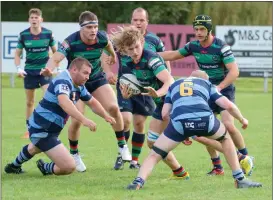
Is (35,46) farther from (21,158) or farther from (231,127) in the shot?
(231,127)

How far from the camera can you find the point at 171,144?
874cm

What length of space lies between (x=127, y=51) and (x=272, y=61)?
18402mm

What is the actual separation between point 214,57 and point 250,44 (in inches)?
706

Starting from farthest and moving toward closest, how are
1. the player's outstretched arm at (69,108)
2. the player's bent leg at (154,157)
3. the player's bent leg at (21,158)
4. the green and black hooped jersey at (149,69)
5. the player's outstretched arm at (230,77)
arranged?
the player's outstretched arm at (230,77)
the player's bent leg at (21,158)
the green and black hooped jersey at (149,69)
the player's outstretched arm at (69,108)
the player's bent leg at (154,157)

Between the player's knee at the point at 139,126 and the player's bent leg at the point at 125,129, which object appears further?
the player's knee at the point at 139,126

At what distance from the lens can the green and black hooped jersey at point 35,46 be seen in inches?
586

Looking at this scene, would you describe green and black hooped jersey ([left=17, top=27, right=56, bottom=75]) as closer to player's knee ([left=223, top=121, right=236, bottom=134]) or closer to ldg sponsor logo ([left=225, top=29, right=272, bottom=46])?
player's knee ([left=223, top=121, right=236, bottom=134])

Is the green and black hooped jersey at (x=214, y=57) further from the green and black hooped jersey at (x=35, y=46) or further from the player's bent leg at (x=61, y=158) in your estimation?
the green and black hooped jersey at (x=35, y=46)

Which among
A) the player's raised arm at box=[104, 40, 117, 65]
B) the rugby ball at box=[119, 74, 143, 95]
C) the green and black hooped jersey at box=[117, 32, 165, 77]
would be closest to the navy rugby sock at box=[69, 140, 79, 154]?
the green and black hooped jersey at box=[117, 32, 165, 77]

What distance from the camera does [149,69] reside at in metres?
9.58

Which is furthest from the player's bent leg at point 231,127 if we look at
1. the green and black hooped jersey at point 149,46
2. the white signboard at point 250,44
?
the white signboard at point 250,44

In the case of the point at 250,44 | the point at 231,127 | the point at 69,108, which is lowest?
the point at 250,44

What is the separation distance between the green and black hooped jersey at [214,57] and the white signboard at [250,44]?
17.4m

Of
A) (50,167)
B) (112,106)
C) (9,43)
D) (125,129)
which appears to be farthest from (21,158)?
(9,43)
